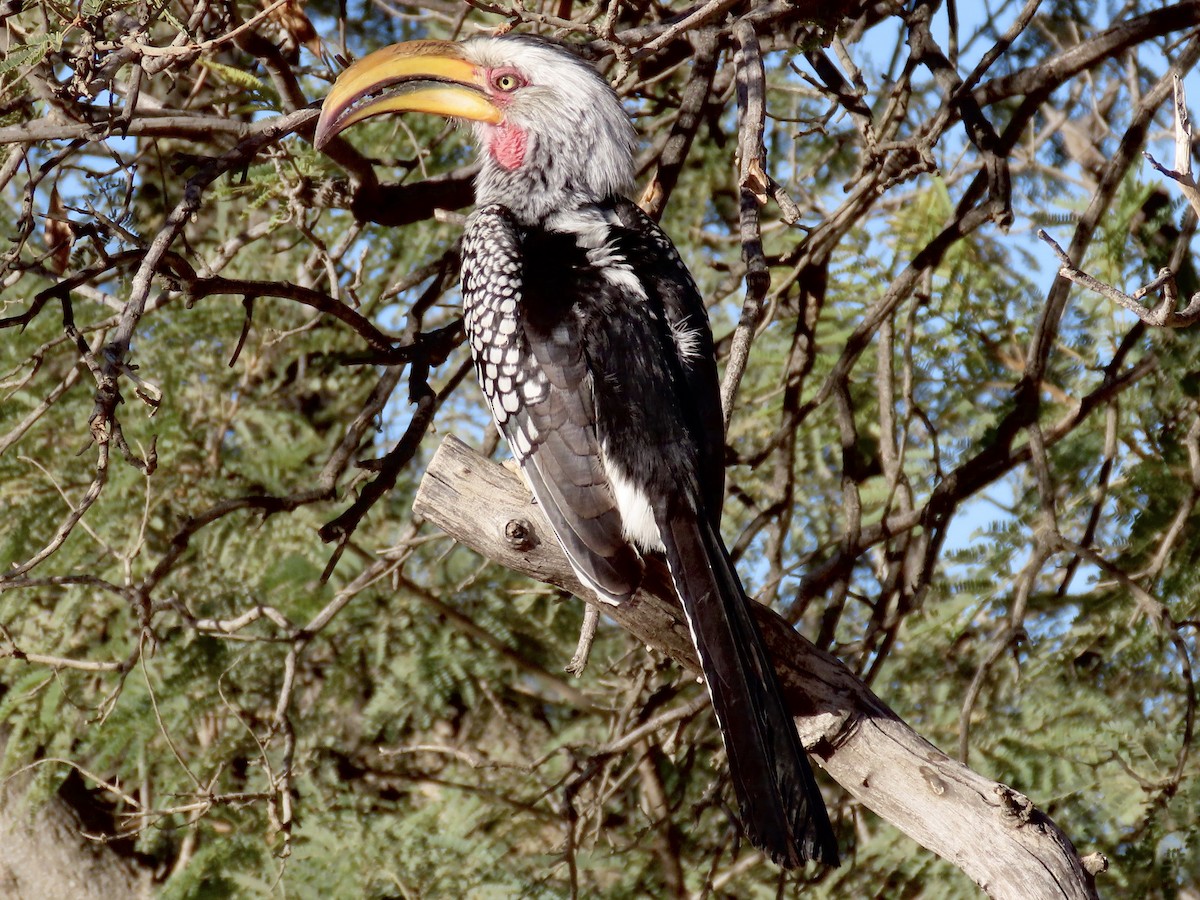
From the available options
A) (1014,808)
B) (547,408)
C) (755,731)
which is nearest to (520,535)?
(547,408)

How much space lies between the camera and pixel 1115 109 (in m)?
5.71

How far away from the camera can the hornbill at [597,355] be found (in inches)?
103

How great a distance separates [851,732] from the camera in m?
2.74

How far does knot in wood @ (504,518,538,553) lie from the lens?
288cm

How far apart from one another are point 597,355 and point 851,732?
3.51ft

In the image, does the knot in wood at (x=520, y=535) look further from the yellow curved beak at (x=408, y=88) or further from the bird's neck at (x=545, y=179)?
the bird's neck at (x=545, y=179)

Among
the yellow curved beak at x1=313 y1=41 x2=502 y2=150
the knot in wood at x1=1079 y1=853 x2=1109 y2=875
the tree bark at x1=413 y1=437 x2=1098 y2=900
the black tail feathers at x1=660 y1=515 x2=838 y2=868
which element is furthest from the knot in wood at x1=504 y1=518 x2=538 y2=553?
the knot in wood at x1=1079 y1=853 x2=1109 y2=875

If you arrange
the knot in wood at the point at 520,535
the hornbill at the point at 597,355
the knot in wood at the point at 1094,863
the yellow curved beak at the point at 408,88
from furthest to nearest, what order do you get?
the yellow curved beak at the point at 408,88 → the knot in wood at the point at 520,535 → the hornbill at the point at 597,355 → the knot in wood at the point at 1094,863

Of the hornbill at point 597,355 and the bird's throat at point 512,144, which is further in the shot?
the bird's throat at point 512,144

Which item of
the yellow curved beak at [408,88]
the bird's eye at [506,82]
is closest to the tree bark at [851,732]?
the yellow curved beak at [408,88]

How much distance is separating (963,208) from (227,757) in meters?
3.06

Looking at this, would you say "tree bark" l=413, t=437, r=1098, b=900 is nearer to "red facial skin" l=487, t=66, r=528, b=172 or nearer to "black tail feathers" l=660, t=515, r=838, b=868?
"black tail feathers" l=660, t=515, r=838, b=868

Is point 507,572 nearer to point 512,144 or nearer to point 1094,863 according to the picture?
point 512,144

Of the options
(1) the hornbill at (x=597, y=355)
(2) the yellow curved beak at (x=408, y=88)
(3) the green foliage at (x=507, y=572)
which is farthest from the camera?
(3) the green foliage at (x=507, y=572)
